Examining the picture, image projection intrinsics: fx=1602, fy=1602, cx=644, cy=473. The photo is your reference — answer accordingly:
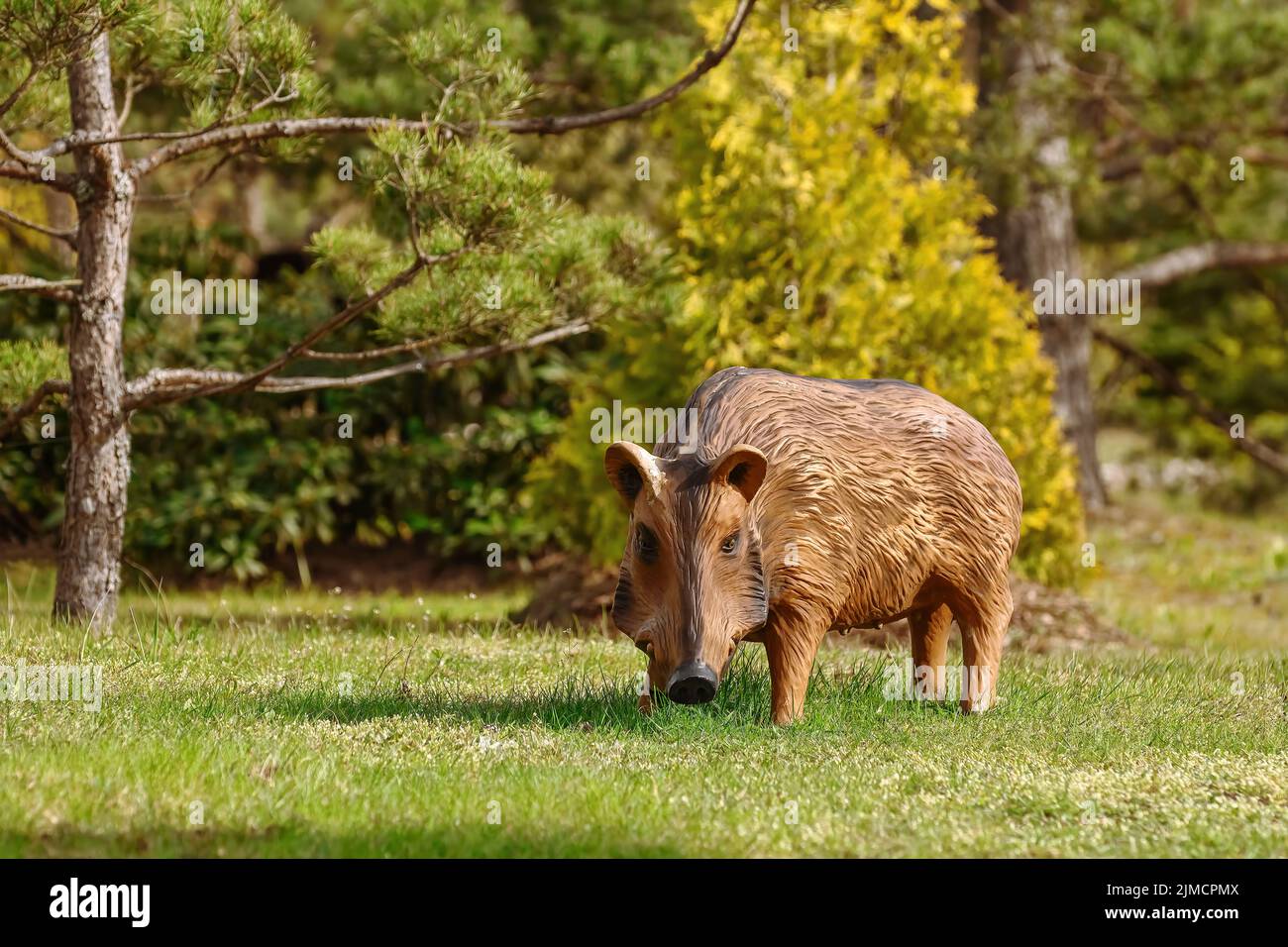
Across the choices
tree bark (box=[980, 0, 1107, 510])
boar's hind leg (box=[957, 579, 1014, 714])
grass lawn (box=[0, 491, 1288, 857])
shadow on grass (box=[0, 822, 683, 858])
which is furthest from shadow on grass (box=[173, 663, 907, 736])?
tree bark (box=[980, 0, 1107, 510])

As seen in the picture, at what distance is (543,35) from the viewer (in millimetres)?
13953

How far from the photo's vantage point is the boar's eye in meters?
6.13

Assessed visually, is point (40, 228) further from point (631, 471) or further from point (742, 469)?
point (742, 469)

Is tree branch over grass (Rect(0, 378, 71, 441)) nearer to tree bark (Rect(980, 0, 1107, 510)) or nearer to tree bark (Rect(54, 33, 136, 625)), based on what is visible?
tree bark (Rect(54, 33, 136, 625))

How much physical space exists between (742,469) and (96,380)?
419 centimetres

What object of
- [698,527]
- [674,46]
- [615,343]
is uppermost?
[674,46]

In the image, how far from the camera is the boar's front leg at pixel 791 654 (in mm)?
6422

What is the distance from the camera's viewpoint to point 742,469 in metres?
6.16

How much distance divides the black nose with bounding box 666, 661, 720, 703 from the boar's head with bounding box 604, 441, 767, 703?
5 cm

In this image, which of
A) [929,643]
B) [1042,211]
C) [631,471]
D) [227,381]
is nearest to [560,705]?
[631,471]

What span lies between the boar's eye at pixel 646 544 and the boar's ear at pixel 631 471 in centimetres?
15

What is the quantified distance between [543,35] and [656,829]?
1012 cm
